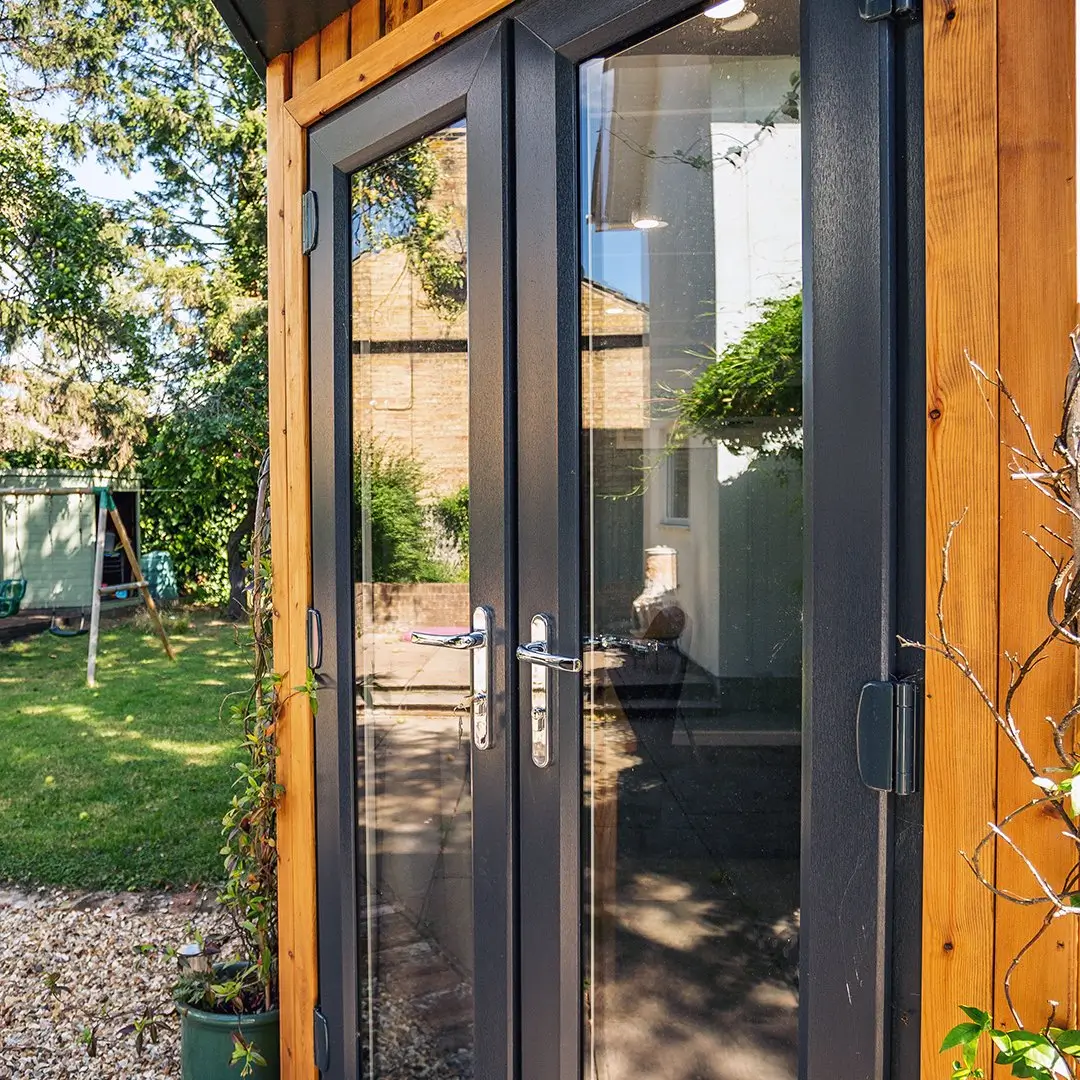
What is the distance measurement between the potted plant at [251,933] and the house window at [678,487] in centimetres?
123

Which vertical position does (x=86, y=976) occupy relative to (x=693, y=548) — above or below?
below

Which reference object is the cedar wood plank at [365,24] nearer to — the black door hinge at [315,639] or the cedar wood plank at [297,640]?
the cedar wood plank at [297,640]

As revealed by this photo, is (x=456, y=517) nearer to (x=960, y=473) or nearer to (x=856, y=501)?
(x=856, y=501)

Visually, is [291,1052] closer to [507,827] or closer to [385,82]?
[507,827]

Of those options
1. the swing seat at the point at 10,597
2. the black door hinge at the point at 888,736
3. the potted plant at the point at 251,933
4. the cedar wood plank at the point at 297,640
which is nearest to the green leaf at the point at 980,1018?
the black door hinge at the point at 888,736

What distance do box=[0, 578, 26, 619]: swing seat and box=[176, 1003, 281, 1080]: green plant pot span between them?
8493 mm

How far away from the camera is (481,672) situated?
1851 mm

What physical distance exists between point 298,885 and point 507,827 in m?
0.77

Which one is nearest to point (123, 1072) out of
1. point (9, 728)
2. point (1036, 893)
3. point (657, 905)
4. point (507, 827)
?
point (507, 827)

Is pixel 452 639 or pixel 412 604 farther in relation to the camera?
pixel 412 604

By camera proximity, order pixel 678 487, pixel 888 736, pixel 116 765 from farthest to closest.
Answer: pixel 116 765 → pixel 678 487 → pixel 888 736

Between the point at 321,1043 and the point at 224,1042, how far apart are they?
36 centimetres

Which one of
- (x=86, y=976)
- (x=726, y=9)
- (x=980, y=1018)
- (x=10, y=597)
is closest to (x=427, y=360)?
(x=726, y=9)

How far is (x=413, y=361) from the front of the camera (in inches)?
80.7
